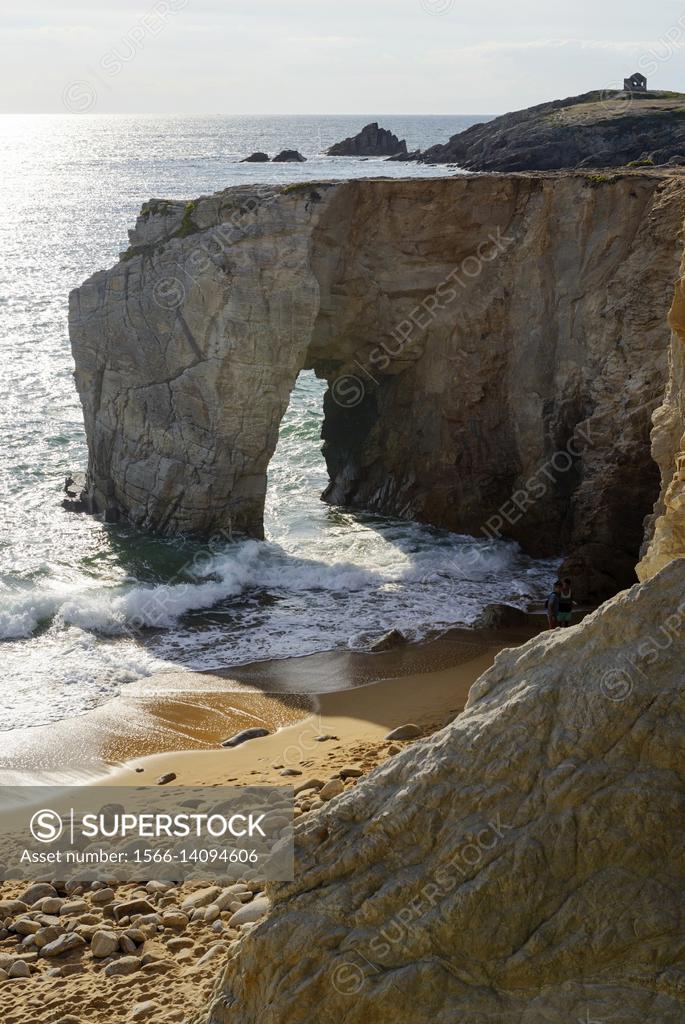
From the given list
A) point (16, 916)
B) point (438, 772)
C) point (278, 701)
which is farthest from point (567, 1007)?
point (278, 701)

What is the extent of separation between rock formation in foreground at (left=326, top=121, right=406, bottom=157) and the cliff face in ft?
332

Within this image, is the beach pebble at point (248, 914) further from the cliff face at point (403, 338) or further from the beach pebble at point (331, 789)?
the cliff face at point (403, 338)

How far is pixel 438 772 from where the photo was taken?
6.73 metres

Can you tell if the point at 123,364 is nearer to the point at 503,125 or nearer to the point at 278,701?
the point at 278,701

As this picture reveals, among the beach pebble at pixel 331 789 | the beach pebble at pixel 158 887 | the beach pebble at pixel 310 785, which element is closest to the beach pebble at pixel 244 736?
the beach pebble at pixel 310 785

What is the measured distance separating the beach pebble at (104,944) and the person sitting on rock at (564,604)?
801cm

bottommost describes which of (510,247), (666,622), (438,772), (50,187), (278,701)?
(278,701)

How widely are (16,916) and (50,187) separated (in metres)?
118

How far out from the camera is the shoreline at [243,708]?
1323 cm

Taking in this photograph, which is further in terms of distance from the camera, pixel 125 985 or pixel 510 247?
pixel 510 247

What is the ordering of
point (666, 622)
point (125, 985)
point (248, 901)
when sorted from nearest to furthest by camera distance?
point (666, 622) < point (125, 985) < point (248, 901)

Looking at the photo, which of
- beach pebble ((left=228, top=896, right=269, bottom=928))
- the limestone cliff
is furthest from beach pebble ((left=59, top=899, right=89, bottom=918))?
the limestone cliff

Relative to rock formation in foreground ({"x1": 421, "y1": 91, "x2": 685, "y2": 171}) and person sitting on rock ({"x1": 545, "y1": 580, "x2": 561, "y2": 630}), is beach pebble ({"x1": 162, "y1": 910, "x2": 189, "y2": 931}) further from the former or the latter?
rock formation in foreground ({"x1": 421, "y1": 91, "x2": 685, "y2": 171})

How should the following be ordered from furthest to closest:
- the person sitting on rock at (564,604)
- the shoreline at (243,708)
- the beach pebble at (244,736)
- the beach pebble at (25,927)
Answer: the person sitting on rock at (564,604)
the beach pebble at (244,736)
the shoreline at (243,708)
the beach pebble at (25,927)
